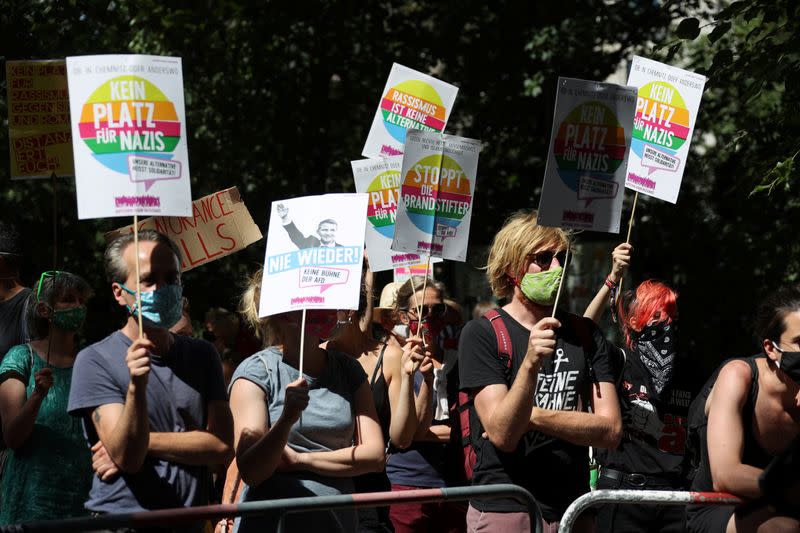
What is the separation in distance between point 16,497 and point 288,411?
1.51 m

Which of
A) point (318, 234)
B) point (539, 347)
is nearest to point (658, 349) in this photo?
point (539, 347)

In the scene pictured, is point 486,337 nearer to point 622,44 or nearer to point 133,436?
point 133,436

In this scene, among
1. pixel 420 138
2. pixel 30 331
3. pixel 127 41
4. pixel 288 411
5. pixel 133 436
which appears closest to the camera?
pixel 133 436

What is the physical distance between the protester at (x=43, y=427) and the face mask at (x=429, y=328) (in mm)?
1944

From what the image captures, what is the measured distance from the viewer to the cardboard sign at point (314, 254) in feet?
14.3

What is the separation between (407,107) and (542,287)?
286cm

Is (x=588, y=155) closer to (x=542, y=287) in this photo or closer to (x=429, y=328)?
(x=542, y=287)

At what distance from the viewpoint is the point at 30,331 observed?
4.84 metres

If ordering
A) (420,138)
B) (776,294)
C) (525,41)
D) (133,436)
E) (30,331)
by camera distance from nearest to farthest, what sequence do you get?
(133,436)
(776,294)
(30,331)
(420,138)
(525,41)

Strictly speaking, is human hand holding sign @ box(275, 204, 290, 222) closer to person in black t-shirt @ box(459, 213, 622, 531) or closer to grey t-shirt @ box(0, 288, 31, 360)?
person in black t-shirt @ box(459, 213, 622, 531)

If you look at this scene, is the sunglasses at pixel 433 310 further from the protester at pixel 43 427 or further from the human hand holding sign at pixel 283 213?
the protester at pixel 43 427

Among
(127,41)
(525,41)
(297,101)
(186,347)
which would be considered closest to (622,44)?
(525,41)

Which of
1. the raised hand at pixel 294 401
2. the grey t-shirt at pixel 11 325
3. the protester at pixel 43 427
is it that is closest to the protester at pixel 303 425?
the raised hand at pixel 294 401

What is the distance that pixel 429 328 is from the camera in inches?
238
